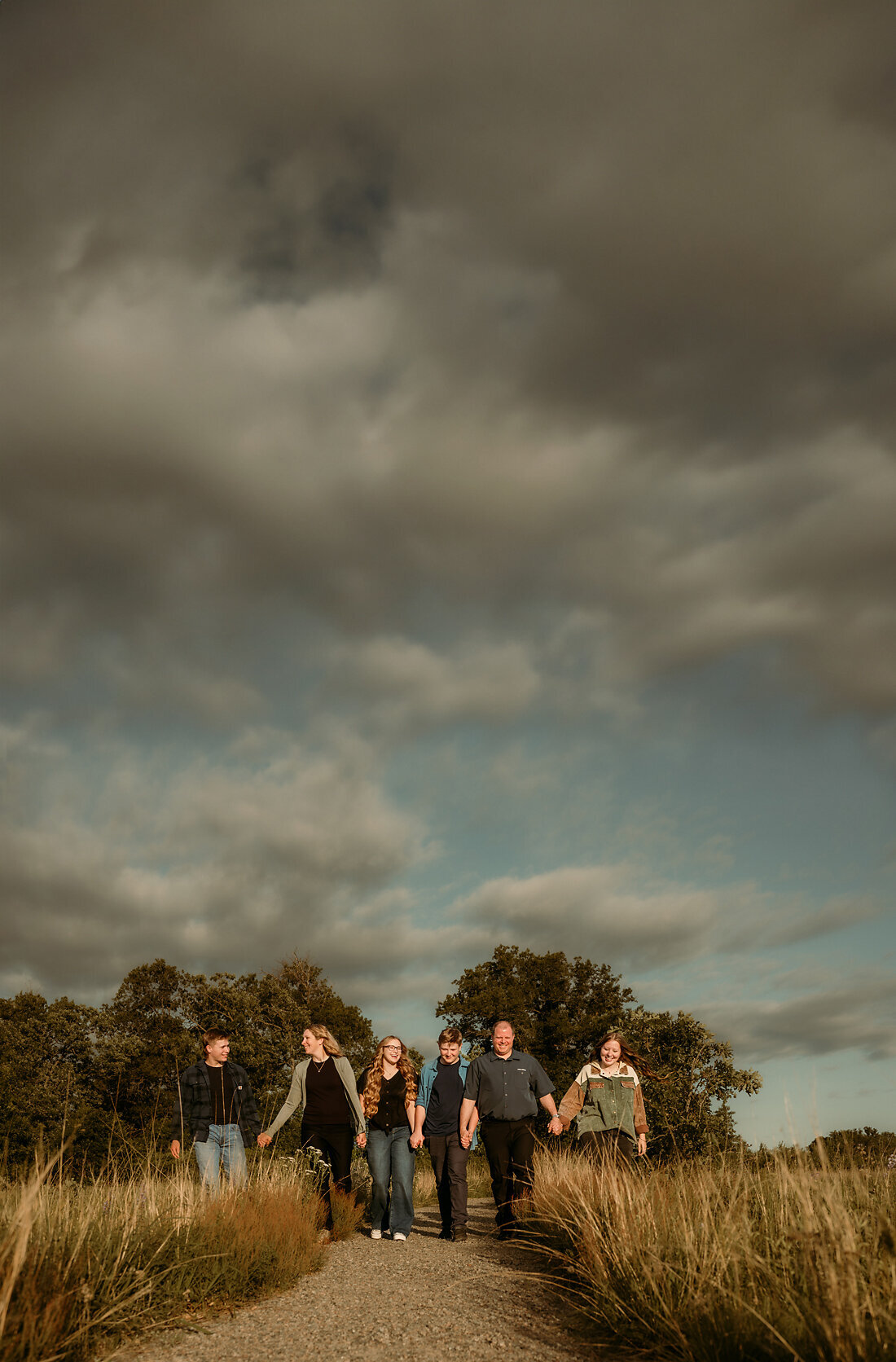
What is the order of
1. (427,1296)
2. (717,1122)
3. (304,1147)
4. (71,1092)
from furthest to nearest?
(71,1092), (717,1122), (304,1147), (427,1296)

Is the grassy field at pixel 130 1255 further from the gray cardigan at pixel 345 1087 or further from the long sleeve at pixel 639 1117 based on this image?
the long sleeve at pixel 639 1117

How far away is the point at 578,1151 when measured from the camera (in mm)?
9602

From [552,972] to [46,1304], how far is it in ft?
105

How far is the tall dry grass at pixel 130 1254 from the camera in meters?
4.22

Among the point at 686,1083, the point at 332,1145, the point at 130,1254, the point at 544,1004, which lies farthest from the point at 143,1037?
the point at 130,1254

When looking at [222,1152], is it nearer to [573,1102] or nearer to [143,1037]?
[573,1102]

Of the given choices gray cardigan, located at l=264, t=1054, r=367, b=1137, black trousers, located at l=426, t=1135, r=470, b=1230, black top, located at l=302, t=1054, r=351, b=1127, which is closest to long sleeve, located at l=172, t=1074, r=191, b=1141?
gray cardigan, located at l=264, t=1054, r=367, b=1137

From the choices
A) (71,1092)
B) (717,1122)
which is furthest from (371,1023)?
(717,1122)

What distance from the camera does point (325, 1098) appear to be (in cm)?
908

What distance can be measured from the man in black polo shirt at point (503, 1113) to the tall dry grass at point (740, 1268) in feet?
7.71

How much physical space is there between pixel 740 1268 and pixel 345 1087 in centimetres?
518

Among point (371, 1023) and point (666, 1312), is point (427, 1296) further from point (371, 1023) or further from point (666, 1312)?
point (371, 1023)

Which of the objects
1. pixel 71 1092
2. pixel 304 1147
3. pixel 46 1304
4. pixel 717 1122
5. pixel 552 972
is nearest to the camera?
pixel 46 1304

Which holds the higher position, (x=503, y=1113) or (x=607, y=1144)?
(x=503, y=1113)
